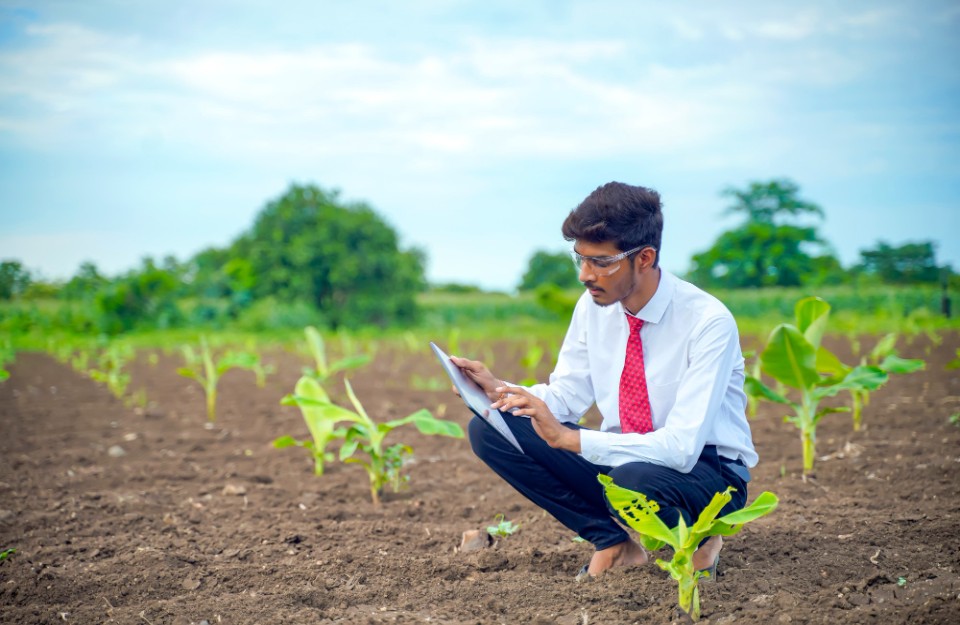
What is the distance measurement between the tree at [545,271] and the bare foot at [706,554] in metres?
29.1

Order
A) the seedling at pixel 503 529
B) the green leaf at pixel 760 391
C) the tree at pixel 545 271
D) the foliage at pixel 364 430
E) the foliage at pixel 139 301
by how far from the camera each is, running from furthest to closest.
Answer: the tree at pixel 545 271 < the foliage at pixel 139 301 < the green leaf at pixel 760 391 < the foliage at pixel 364 430 < the seedling at pixel 503 529

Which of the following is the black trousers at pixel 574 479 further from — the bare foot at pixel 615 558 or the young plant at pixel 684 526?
the young plant at pixel 684 526

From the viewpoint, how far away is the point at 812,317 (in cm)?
445

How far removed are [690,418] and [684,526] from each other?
1.26ft

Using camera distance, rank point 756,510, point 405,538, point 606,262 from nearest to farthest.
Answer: point 756,510 → point 606,262 → point 405,538

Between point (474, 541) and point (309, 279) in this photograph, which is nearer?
point (474, 541)

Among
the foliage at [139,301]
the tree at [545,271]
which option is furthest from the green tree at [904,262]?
the tree at [545,271]

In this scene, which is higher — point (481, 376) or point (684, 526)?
point (481, 376)

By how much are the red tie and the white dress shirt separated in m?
0.02

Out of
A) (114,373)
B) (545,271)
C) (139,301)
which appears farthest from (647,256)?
(545,271)

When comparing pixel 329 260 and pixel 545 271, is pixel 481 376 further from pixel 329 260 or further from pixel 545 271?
pixel 545 271

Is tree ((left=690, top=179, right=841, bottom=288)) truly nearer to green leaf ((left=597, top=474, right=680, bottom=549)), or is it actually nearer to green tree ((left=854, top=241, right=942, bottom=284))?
green tree ((left=854, top=241, right=942, bottom=284))

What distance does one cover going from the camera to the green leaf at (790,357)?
401 centimetres

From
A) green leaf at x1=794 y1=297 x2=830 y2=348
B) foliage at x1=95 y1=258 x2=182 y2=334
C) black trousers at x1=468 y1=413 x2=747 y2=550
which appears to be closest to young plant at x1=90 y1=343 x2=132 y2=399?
black trousers at x1=468 y1=413 x2=747 y2=550
